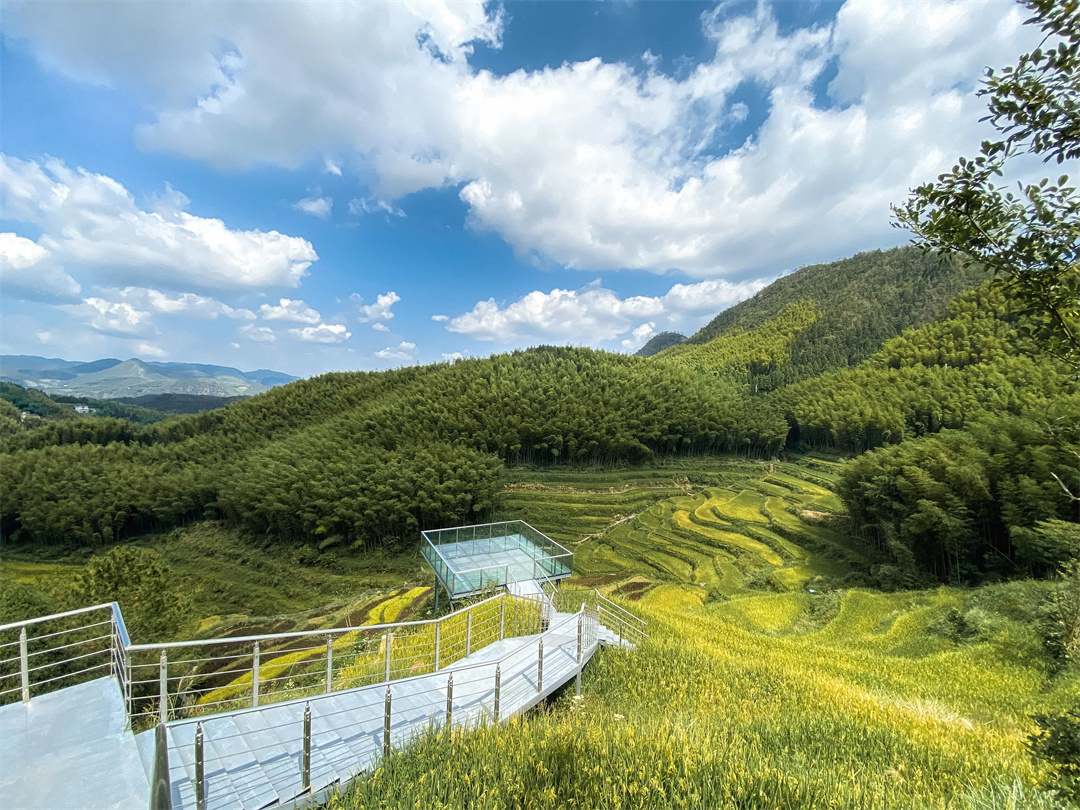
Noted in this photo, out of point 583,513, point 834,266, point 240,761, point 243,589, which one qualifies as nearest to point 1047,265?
point 240,761

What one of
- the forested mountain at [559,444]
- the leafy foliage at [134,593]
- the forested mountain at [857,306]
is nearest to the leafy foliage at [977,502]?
the forested mountain at [559,444]

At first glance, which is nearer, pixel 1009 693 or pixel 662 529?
pixel 1009 693

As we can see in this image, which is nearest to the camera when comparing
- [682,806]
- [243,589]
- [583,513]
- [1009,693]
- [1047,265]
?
[1047,265]

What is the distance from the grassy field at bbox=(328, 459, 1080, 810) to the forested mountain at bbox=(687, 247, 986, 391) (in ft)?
211

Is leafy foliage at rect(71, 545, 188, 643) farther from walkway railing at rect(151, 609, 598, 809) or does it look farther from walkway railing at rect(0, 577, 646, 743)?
walkway railing at rect(151, 609, 598, 809)

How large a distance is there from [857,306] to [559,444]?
81670 millimetres

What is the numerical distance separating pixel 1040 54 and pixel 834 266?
508 ft

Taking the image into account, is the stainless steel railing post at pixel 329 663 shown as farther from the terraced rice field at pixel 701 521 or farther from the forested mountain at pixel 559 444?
the forested mountain at pixel 559 444

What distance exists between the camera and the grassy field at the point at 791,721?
10.7 feet

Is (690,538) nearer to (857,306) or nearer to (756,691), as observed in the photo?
(756,691)

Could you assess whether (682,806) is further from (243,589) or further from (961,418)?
(961,418)

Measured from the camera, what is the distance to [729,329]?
12506cm

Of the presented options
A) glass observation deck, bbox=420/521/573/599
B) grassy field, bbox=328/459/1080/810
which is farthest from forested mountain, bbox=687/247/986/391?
glass observation deck, bbox=420/521/573/599

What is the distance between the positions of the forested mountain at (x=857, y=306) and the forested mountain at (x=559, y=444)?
581cm
